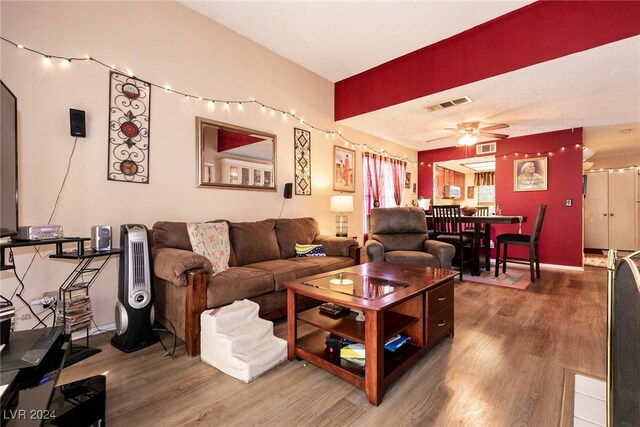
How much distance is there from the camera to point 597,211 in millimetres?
6766

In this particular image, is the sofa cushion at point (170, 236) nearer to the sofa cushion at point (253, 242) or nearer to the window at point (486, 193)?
the sofa cushion at point (253, 242)

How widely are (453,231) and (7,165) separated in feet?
14.9

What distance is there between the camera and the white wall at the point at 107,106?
2053mm

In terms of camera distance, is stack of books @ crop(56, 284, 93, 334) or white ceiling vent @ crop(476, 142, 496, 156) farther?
white ceiling vent @ crop(476, 142, 496, 156)

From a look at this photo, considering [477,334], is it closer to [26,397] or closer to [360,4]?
[26,397]

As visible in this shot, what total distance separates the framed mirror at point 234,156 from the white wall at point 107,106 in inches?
3.7

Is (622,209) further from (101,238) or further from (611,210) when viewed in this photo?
(101,238)

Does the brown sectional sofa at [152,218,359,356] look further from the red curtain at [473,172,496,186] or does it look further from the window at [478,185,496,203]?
the red curtain at [473,172,496,186]

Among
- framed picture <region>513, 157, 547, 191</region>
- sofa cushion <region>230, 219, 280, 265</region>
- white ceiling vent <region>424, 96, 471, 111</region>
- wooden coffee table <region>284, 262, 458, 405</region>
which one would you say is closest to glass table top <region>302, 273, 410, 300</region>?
wooden coffee table <region>284, 262, 458, 405</region>

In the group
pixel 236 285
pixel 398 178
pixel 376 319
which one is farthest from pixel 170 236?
pixel 398 178

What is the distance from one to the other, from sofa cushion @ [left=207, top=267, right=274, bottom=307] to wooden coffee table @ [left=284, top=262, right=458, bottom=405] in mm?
441

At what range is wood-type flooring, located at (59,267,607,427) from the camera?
1.39m

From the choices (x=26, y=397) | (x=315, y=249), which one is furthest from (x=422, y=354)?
(x=26, y=397)

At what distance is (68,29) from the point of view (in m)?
2.22
